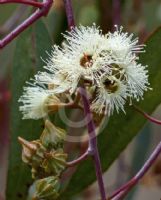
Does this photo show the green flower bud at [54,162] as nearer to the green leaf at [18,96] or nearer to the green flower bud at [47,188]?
the green flower bud at [47,188]

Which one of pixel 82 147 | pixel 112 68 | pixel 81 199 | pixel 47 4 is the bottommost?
pixel 81 199

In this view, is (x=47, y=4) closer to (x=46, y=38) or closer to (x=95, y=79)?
(x=95, y=79)

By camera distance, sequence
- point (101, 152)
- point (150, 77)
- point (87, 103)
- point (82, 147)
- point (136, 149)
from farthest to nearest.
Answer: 1. point (136, 149)
2. point (82, 147)
3. point (101, 152)
4. point (150, 77)
5. point (87, 103)

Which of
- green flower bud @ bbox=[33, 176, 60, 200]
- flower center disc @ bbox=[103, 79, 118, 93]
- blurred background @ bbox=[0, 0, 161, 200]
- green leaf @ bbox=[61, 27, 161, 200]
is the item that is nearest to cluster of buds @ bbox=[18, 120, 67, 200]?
green flower bud @ bbox=[33, 176, 60, 200]

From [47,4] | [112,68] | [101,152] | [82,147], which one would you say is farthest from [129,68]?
[82,147]

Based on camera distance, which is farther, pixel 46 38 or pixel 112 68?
pixel 46 38

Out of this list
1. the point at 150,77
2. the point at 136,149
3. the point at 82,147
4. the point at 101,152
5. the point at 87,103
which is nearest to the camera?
the point at 87,103

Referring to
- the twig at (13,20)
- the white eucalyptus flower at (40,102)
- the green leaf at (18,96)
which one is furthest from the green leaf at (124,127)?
the twig at (13,20)

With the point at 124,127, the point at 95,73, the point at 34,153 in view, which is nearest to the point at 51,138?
the point at 34,153
